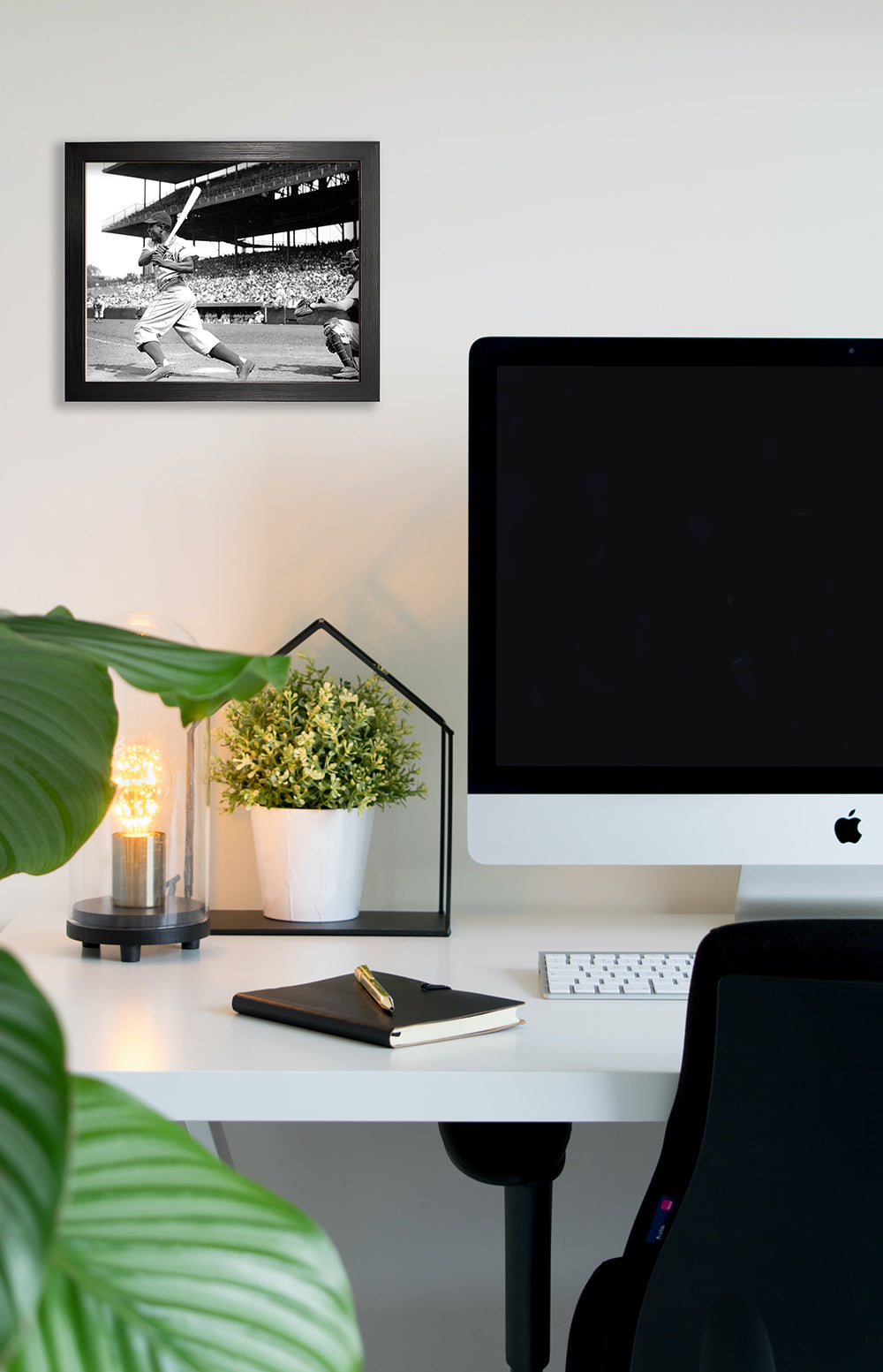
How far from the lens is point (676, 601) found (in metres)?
1.25

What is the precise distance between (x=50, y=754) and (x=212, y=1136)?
1104 mm

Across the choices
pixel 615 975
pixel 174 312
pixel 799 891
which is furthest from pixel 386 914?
pixel 174 312

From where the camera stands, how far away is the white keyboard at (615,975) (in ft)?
3.43

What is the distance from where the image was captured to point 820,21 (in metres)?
1.50

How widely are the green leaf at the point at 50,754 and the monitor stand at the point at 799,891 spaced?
1016mm

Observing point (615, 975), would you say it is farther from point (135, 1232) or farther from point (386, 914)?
point (135, 1232)

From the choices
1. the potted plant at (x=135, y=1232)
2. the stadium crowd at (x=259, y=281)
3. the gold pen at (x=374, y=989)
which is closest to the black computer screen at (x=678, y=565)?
the gold pen at (x=374, y=989)

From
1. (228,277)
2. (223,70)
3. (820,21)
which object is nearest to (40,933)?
(228,277)

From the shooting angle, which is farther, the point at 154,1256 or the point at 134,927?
the point at 134,927

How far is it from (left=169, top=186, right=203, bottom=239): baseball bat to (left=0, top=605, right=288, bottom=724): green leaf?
133cm

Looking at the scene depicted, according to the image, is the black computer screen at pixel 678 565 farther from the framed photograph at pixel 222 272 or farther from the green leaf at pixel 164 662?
the green leaf at pixel 164 662

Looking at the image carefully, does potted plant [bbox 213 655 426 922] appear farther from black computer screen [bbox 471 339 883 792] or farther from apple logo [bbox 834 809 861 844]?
apple logo [bbox 834 809 861 844]

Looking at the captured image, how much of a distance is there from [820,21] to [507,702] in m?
1.03

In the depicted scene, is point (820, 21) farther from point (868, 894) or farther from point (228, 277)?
point (868, 894)
